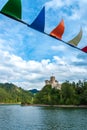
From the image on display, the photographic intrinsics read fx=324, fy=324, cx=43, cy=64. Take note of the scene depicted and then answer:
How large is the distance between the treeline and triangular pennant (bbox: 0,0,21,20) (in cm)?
12995

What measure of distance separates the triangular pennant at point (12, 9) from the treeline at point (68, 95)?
129950 mm

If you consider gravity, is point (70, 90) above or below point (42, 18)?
above

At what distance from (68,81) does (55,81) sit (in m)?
46.4

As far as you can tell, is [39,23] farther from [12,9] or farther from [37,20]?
[12,9]

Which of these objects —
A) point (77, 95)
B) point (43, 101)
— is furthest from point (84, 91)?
point (43, 101)

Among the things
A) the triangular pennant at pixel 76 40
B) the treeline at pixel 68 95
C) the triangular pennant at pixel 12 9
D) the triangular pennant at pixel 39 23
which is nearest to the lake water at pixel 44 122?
the triangular pennant at pixel 76 40

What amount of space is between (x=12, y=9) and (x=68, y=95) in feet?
458

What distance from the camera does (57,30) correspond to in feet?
11.3

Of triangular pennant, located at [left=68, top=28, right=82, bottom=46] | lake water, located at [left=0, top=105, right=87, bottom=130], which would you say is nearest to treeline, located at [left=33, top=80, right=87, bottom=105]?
lake water, located at [left=0, top=105, right=87, bottom=130]

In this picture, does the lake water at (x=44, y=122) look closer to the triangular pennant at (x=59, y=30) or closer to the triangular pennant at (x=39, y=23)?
the triangular pennant at (x=59, y=30)

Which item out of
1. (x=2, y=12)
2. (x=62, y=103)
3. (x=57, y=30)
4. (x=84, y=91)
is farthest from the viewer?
(x=62, y=103)

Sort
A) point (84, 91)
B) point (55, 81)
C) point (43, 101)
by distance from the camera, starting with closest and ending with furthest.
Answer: point (84, 91) → point (43, 101) → point (55, 81)

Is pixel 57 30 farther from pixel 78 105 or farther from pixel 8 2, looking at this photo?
pixel 78 105

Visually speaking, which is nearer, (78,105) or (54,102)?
(78,105)
